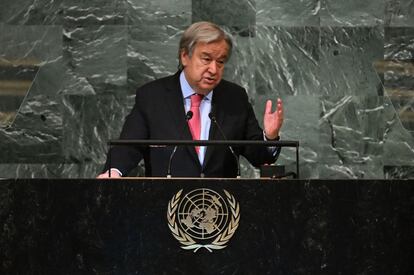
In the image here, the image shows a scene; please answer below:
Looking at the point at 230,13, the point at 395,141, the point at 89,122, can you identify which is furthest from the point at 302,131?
the point at 89,122

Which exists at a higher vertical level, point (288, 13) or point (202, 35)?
point (288, 13)

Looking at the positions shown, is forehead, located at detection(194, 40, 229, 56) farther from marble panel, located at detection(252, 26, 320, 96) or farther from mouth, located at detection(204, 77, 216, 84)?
marble panel, located at detection(252, 26, 320, 96)

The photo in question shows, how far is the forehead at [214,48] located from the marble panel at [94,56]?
193 cm

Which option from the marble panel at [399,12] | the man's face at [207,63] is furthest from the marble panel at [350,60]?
the man's face at [207,63]

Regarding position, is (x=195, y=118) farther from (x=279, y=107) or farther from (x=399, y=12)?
(x=399, y=12)

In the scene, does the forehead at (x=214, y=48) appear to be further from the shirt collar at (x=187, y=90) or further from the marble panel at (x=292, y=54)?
the marble panel at (x=292, y=54)

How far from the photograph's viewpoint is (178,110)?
5.36m

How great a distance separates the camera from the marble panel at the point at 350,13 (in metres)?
7.13

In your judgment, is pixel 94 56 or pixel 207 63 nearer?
pixel 207 63
